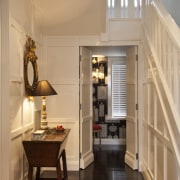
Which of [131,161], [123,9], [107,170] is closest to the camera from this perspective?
[123,9]

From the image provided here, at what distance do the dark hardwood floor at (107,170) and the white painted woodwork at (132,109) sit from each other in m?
0.21

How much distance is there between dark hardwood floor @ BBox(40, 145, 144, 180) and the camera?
15.6ft

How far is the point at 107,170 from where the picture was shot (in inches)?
203

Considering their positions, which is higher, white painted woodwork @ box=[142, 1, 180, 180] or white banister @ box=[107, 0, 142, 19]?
white banister @ box=[107, 0, 142, 19]

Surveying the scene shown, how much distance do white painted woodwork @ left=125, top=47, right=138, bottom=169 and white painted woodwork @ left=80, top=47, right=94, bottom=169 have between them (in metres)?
0.75

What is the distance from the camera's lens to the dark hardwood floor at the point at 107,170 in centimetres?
475

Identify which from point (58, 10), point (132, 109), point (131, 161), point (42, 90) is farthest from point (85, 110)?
point (58, 10)

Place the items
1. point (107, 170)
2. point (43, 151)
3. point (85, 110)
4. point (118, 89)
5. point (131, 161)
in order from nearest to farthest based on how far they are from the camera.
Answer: point (43, 151) < point (107, 170) < point (131, 161) < point (85, 110) < point (118, 89)

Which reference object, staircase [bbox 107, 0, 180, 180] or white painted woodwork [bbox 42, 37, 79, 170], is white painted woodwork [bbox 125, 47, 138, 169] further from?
white painted woodwork [bbox 42, 37, 79, 170]

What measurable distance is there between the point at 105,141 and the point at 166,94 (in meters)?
4.95

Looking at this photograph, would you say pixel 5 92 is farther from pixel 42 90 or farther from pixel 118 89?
pixel 118 89

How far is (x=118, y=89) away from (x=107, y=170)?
2792 millimetres

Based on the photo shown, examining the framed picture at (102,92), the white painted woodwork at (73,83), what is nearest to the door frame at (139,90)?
the white painted woodwork at (73,83)

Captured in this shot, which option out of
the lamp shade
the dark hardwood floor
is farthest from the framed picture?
the lamp shade
